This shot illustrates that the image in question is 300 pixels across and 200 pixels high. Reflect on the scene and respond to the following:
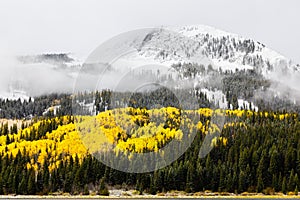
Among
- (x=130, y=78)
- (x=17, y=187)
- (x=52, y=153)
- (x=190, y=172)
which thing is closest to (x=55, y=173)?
(x=17, y=187)

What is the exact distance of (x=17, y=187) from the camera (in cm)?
10638

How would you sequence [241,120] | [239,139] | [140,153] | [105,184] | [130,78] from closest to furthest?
[130,78], [140,153], [105,184], [239,139], [241,120]

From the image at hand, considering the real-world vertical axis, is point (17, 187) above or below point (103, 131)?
below

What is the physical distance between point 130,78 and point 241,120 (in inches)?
4683

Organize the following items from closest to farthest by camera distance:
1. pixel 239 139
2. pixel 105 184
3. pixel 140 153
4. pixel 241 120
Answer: pixel 140 153 → pixel 105 184 → pixel 239 139 → pixel 241 120

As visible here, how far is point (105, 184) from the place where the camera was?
365ft

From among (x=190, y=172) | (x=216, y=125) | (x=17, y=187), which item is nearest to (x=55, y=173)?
(x=17, y=187)

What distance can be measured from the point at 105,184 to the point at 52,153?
26234mm

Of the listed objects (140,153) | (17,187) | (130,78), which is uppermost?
(130,78)

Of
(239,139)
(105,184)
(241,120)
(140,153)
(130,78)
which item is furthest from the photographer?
(241,120)

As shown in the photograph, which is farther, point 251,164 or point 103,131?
point 251,164

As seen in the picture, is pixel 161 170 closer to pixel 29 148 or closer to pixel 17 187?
pixel 17 187

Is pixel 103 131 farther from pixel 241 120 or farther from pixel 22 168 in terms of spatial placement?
pixel 241 120

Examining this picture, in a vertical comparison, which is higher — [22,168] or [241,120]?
[241,120]
